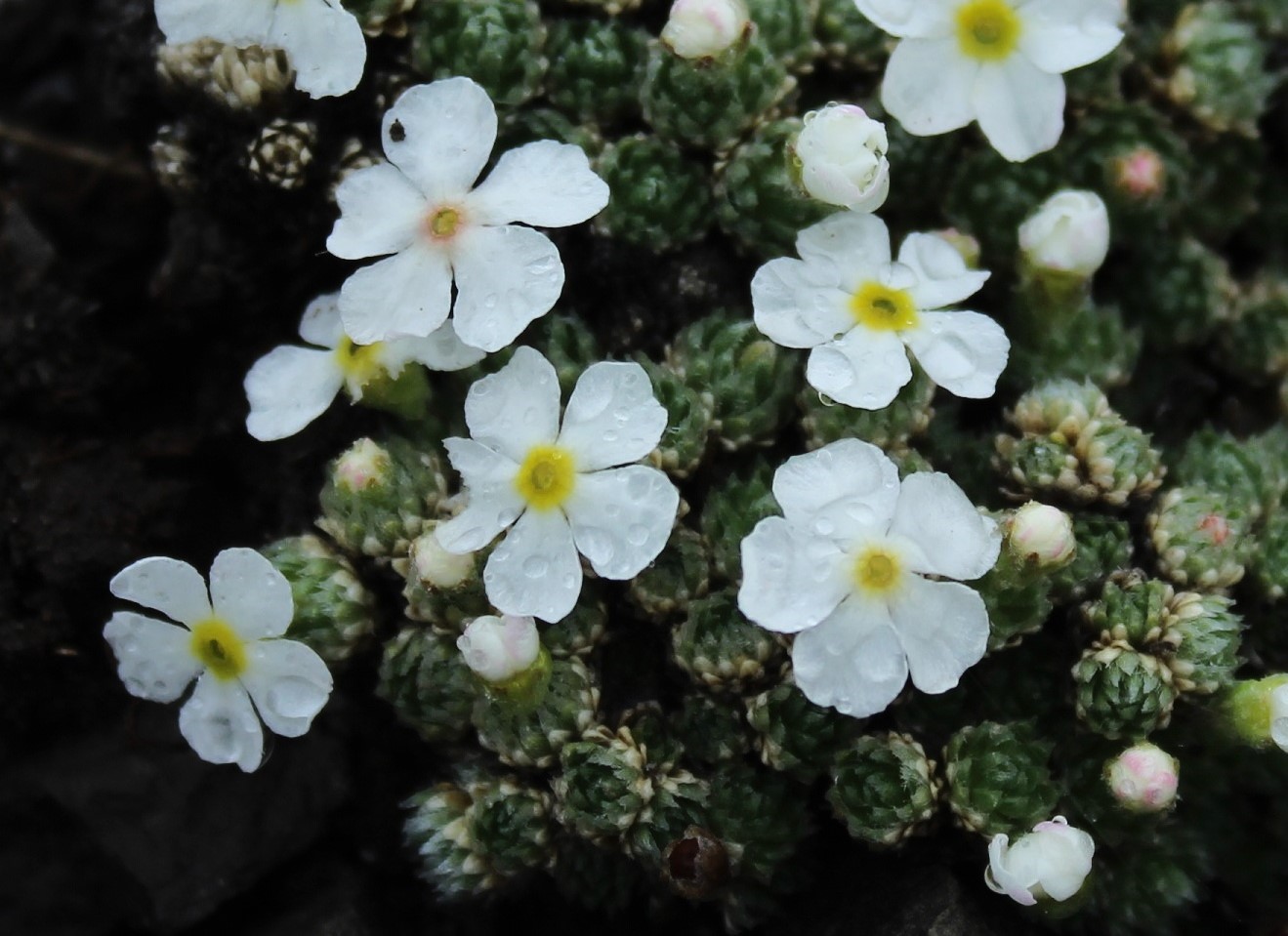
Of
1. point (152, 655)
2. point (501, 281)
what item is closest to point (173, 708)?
point (152, 655)

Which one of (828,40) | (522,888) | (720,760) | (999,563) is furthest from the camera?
(828,40)

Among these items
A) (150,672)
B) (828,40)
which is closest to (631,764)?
(150,672)

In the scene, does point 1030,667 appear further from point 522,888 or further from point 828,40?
point 828,40

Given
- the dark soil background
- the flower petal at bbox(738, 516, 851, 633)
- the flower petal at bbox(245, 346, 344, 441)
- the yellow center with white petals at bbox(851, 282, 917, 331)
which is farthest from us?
the dark soil background

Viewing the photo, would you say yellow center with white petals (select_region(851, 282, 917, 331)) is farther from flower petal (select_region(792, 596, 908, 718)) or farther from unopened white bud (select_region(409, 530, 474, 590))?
unopened white bud (select_region(409, 530, 474, 590))

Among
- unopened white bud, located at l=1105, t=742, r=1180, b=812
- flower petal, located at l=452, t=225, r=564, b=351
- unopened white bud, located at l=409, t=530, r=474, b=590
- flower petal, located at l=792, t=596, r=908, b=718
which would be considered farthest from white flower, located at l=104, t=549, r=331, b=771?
unopened white bud, located at l=1105, t=742, r=1180, b=812

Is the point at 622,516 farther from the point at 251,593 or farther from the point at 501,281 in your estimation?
the point at 251,593
